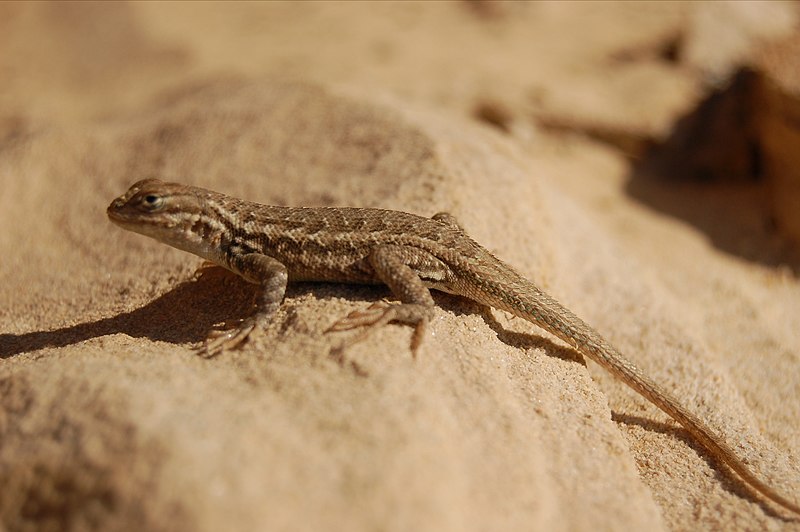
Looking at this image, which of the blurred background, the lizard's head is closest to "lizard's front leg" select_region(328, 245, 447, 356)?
the lizard's head

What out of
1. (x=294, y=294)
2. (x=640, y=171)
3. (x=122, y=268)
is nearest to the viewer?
(x=294, y=294)

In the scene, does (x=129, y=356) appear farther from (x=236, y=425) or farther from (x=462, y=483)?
(x=462, y=483)

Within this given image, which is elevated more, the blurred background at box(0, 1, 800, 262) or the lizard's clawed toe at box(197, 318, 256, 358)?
the lizard's clawed toe at box(197, 318, 256, 358)

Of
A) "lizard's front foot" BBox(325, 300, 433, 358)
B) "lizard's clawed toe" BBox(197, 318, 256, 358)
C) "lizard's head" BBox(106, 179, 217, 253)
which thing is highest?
"lizard's head" BBox(106, 179, 217, 253)

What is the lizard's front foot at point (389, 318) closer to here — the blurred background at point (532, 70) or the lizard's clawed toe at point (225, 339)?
the lizard's clawed toe at point (225, 339)

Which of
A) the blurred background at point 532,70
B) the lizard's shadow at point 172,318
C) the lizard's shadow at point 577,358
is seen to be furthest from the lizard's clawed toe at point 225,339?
the blurred background at point 532,70

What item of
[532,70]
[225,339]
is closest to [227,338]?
[225,339]

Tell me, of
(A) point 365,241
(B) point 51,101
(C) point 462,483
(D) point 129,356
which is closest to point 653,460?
(C) point 462,483

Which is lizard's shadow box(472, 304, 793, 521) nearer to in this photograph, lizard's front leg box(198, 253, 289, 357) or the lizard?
the lizard
